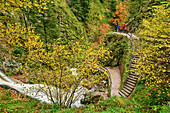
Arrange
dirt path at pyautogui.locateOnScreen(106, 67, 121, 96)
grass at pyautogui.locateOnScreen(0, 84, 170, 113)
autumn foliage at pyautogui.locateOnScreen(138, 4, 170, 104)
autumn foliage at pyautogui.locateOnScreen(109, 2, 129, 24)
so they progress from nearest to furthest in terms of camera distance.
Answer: grass at pyautogui.locateOnScreen(0, 84, 170, 113), autumn foliage at pyautogui.locateOnScreen(138, 4, 170, 104), dirt path at pyautogui.locateOnScreen(106, 67, 121, 96), autumn foliage at pyautogui.locateOnScreen(109, 2, 129, 24)

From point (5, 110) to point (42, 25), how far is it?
15464 millimetres

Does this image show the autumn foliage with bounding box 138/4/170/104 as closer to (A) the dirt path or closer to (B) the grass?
(B) the grass

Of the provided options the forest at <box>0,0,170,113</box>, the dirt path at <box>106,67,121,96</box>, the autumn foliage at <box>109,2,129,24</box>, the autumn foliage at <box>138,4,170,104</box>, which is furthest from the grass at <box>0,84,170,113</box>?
the autumn foliage at <box>109,2,129,24</box>

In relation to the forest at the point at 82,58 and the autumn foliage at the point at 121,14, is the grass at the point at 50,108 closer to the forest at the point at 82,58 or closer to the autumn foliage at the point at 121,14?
the forest at the point at 82,58

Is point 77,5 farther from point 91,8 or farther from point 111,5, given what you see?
point 111,5

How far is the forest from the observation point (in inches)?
265

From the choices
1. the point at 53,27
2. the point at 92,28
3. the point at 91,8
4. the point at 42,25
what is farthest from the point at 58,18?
the point at 91,8

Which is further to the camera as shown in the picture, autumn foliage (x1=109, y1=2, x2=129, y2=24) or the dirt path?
autumn foliage (x1=109, y1=2, x2=129, y2=24)

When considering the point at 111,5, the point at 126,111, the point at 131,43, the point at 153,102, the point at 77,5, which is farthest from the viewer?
the point at 111,5

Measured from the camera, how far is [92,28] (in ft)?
88.8

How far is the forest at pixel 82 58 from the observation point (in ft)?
22.1

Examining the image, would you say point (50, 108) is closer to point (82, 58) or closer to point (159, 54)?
point (82, 58)

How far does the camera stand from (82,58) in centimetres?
681

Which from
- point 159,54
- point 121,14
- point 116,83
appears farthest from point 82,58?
point 121,14
